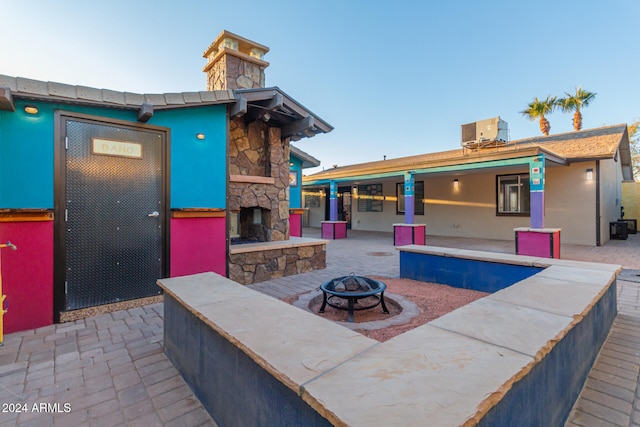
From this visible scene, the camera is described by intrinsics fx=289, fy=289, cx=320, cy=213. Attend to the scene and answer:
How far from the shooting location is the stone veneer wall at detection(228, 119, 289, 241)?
17.0ft

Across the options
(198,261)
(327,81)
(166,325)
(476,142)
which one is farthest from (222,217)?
(476,142)

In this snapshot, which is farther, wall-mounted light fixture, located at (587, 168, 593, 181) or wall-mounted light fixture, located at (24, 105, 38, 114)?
wall-mounted light fixture, located at (587, 168, 593, 181)

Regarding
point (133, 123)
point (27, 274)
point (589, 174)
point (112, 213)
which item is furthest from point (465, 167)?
point (27, 274)

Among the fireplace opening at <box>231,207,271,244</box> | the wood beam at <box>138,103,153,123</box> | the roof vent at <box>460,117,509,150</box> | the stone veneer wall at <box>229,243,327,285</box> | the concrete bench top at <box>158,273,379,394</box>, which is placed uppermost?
the roof vent at <box>460,117,509,150</box>

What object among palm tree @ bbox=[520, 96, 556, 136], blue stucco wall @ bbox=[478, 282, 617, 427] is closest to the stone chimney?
blue stucco wall @ bbox=[478, 282, 617, 427]

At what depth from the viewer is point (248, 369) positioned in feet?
4.19

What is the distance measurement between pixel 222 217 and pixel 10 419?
298 cm

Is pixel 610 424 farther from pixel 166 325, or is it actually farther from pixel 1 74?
pixel 1 74

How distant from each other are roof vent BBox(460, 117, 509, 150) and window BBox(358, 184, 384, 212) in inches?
182

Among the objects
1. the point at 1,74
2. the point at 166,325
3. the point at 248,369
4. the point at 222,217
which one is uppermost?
the point at 1,74

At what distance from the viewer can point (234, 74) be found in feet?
18.0

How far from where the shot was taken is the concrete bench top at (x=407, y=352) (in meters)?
0.82

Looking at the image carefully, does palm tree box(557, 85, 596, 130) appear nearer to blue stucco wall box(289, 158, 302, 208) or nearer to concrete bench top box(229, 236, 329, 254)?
blue stucco wall box(289, 158, 302, 208)

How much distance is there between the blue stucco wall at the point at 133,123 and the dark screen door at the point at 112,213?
15cm
